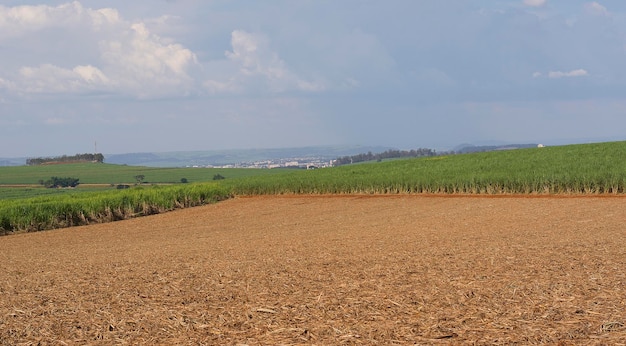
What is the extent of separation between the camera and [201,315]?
6488 millimetres

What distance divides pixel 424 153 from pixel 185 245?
89740 millimetres

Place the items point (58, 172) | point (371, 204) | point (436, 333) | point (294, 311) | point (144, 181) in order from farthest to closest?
point (58, 172)
point (144, 181)
point (371, 204)
point (294, 311)
point (436, 333)

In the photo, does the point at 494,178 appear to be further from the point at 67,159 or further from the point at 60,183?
the point at 67,159

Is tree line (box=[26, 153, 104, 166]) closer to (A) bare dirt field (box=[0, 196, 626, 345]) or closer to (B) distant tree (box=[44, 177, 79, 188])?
(B) distant tree (box=[44, 177, 79, 188])

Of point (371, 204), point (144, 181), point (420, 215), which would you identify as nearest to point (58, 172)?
point (144, 181)

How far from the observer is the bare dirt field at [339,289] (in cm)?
569

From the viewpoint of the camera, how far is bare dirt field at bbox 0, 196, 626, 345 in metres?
5.69

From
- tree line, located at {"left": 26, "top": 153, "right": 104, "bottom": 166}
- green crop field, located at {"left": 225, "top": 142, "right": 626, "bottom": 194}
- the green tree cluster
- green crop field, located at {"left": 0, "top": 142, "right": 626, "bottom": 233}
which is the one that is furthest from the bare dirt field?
tree line, located at {"left": 26, "top": 153, "right": 104, "bottom": 166}

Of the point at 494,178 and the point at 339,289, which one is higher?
the point at 494,178

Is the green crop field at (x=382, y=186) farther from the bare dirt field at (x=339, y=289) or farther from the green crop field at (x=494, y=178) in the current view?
the bare dirt field at (x=339, y=289)

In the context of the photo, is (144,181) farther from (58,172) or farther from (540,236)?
(540,236)

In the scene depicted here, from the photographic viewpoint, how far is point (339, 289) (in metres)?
7.45

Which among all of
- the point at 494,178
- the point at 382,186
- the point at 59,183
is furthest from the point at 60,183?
the point at 494,178

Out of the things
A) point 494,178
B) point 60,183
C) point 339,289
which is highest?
point 494,178
